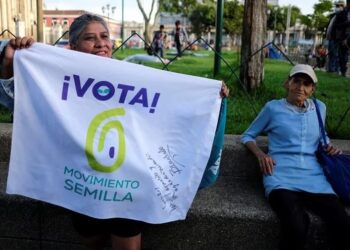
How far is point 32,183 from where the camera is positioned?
2.37 m

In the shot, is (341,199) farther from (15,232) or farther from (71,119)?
(15,232)

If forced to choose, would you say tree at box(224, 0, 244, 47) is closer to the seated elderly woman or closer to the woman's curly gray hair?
the seated elderly woman

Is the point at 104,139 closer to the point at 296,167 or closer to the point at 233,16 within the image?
the point at 296,167

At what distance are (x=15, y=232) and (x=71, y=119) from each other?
1095 millimetres

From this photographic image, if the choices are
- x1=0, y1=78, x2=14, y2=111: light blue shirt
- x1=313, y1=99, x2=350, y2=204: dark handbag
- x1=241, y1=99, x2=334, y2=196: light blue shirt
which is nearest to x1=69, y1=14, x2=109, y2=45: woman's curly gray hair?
x1=0, y1=78, x2=14, y2=111: light blue shirt

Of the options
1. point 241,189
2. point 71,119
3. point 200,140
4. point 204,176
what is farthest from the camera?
point 241,189

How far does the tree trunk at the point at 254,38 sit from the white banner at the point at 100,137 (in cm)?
311

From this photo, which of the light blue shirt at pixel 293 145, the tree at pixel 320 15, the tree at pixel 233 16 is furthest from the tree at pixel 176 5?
the light blue shirt at pixel 293 145

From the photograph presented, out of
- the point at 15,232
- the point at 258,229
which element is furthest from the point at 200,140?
the point at 15,232
